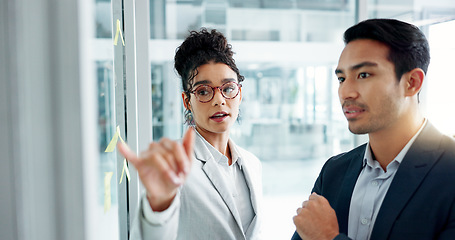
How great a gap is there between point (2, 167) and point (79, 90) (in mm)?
137

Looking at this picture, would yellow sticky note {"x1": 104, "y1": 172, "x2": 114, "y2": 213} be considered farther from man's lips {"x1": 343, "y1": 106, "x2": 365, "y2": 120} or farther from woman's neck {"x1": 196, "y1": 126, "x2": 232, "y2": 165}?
man's lips {"x1": 343, "y1": 106, "x2": 365, "y2": 120}

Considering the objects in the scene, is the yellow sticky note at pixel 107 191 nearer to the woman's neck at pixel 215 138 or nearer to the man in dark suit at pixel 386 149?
the woman's neck at pixel 215 138

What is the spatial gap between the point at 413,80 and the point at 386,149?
0.80 feet

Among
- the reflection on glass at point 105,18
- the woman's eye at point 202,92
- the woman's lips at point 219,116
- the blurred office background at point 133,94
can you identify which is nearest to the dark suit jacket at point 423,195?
the woman's lips at point 219,116

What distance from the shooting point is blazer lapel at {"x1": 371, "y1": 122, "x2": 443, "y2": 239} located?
1.00 m

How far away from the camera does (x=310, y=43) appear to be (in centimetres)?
414

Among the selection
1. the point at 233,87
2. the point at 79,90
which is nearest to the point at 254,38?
the point at 233,87

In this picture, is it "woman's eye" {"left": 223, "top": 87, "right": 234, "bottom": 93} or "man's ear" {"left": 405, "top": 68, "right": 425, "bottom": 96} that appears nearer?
"man's ear" {"left": 405, "top": 68, "right": 425, "bottom": 96}

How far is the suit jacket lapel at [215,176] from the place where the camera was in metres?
1.25

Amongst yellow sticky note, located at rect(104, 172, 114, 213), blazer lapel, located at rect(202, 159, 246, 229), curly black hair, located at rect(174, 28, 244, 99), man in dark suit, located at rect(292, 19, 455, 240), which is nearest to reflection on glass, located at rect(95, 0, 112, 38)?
curly black hair, located at rect(174, 28, 244, 99)

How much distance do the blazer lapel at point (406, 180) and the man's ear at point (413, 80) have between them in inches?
6.5

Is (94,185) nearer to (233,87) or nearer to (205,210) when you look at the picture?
(205,210)

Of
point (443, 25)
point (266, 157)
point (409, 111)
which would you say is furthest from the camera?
point (266, 157)

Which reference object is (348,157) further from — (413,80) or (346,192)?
(413,80)
